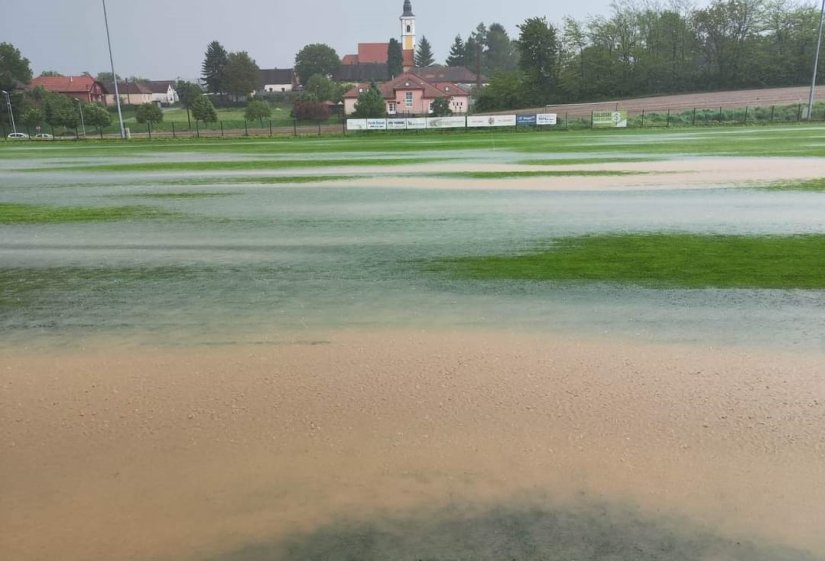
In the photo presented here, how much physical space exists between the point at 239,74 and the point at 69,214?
123 m

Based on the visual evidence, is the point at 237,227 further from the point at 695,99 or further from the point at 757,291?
the point at 695,99

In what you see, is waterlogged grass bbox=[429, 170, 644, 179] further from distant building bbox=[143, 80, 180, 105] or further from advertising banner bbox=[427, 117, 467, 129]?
distant building bbox=[143, 80, 180, 105]

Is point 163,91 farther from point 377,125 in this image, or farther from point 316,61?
point 377,125

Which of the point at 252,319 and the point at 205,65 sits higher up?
the point at 205,65

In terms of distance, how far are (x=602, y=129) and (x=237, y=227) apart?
4868 cm

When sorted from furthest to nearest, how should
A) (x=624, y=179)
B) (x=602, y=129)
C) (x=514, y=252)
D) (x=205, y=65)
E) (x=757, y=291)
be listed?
(x=205, y=65) → (x=602, y=129) → (x=624, y=179) → (x=514, y=252) → (x=757, y=291)

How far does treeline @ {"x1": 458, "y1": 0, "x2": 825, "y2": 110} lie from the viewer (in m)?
85.9

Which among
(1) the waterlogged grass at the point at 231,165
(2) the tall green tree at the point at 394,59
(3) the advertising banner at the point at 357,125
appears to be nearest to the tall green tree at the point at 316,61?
(2) the tall green tree at the point at 394,59

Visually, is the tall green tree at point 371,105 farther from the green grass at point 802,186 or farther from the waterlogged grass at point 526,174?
the green grass at point 802,186

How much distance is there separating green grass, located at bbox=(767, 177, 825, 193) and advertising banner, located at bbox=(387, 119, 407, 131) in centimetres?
4346

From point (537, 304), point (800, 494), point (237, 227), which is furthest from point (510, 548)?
point (237, 227)

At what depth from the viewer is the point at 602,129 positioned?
55.7 m

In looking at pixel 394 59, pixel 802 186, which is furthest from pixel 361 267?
pixel 394 59

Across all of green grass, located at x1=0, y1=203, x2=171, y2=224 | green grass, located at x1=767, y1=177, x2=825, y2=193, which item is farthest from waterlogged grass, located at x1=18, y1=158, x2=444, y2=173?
green grass, located at x1=767, y1=177, x2=825, y2=193
